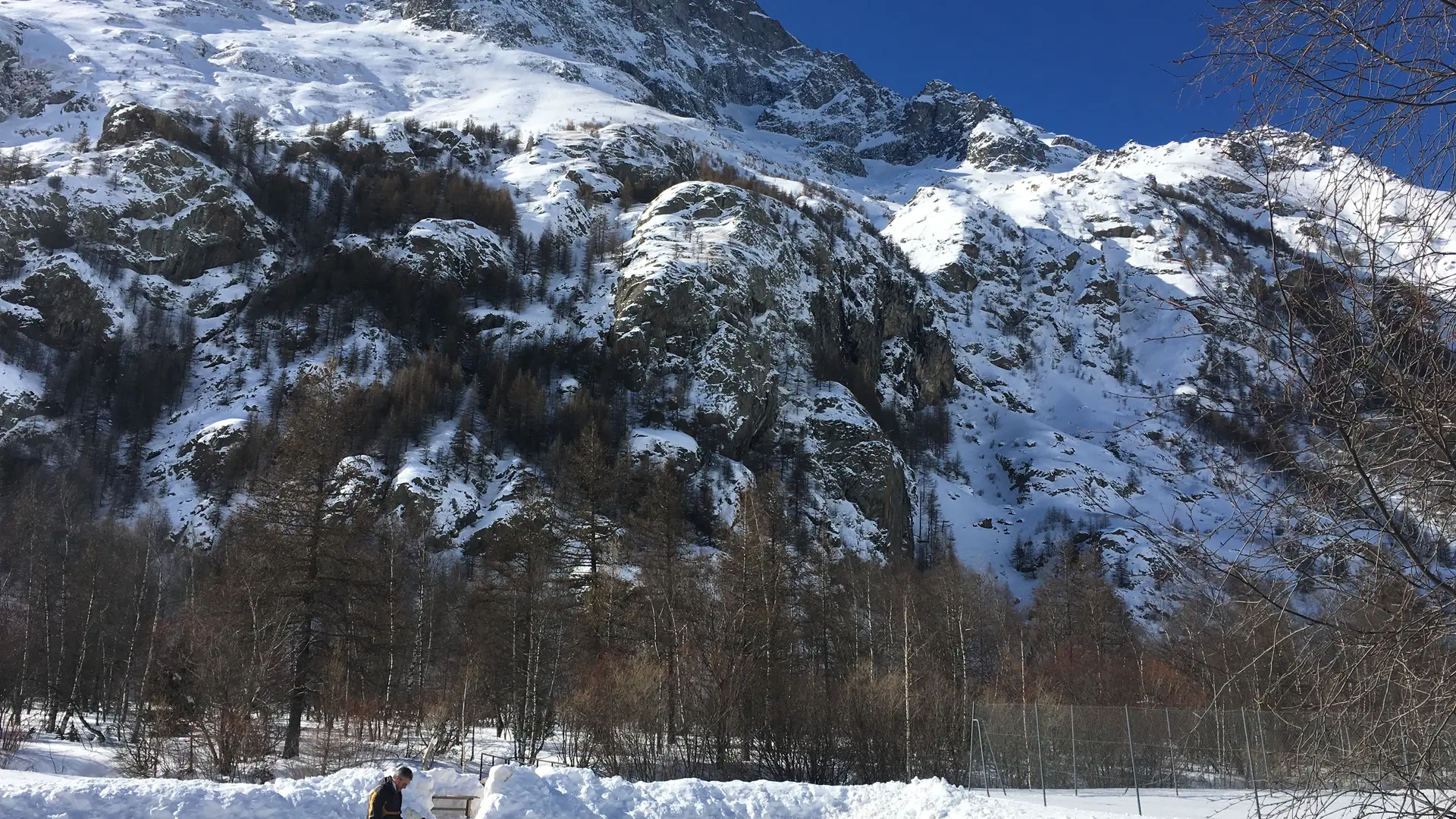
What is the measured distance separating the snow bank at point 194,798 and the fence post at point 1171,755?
664 inches

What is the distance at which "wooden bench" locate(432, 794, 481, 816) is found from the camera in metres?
13.1

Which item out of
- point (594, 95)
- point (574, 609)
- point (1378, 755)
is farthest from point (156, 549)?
point (594, 95)

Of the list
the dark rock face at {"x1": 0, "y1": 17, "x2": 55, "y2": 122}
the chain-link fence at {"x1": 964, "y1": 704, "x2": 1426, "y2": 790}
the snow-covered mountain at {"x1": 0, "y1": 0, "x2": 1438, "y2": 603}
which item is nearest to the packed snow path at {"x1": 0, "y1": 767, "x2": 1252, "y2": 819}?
the chain-link fence at {"x1": 964, "y1": 704, "x2": 1426, "y2": 790}

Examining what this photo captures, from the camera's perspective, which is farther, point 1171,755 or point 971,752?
point 971,752

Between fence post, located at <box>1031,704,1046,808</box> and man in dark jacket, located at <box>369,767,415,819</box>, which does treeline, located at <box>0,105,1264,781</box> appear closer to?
fence post, located at <box>1031,704,1046,808</box>

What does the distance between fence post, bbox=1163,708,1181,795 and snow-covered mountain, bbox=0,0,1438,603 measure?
16.5 meters

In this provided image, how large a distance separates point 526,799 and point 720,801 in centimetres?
367

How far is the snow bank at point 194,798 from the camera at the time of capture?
397 inches

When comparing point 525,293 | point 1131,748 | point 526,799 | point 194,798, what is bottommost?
point 1131,748

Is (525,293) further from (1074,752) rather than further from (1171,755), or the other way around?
(1171,755)

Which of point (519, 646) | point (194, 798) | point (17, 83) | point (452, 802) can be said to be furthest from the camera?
point (17, 83)

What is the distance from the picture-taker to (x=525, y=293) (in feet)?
275

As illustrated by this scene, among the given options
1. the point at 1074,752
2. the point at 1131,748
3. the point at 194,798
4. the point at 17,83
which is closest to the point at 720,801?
the point at 194,798

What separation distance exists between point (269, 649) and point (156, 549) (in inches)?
1412
